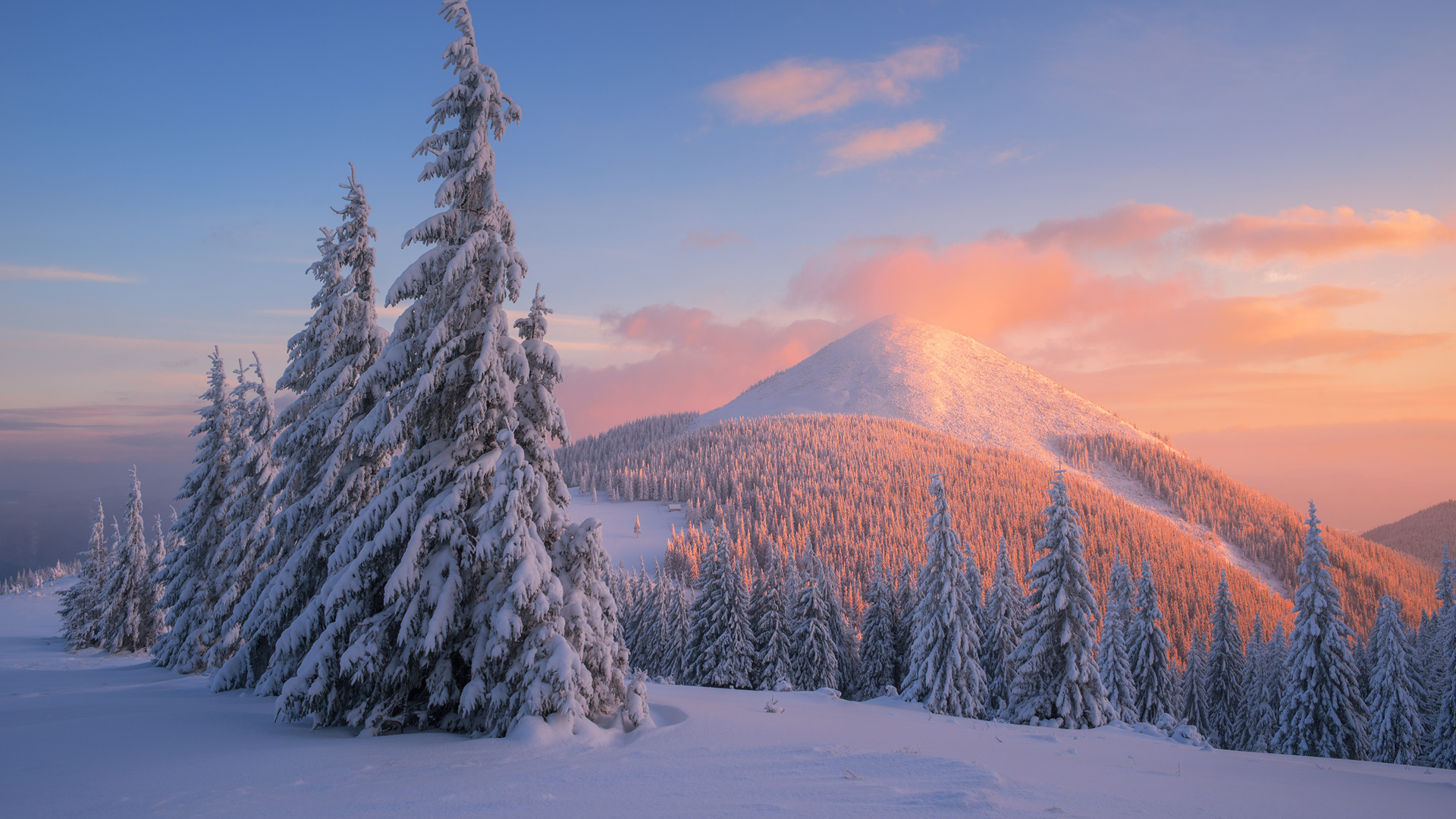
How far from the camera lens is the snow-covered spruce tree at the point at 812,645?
4744 cm

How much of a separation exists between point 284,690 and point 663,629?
49.5m

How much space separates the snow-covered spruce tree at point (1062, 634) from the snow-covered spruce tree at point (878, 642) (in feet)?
60.1

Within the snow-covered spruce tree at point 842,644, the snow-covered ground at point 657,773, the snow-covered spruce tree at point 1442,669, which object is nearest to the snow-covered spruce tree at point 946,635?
the snow-covered spruce tree at point 842,644

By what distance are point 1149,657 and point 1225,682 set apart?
14.1 metres

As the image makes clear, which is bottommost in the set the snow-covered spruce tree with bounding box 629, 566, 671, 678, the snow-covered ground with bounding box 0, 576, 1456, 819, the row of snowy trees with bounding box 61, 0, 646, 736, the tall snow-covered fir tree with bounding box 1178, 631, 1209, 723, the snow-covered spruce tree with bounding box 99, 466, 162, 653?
the tall snow-covered fir tree with bounding box 1178, 631, 1209, 723

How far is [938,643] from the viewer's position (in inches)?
1437

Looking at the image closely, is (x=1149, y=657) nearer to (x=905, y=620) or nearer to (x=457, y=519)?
(x=905, y=620)

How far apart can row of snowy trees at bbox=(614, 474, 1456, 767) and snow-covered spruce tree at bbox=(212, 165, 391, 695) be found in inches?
781

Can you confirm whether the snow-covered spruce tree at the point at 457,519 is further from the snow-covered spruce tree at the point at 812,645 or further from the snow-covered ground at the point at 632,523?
the snow-covered ground at the point at 632,523

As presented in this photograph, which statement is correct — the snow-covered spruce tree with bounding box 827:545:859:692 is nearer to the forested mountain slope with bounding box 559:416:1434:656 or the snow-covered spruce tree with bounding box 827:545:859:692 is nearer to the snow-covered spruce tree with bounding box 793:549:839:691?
the snow-covered spruce tree with bounding box 793:549:839:691

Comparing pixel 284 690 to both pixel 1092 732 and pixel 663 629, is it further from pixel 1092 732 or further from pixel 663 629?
pixel 663 629

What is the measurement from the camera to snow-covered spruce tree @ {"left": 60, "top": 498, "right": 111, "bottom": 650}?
174 ft

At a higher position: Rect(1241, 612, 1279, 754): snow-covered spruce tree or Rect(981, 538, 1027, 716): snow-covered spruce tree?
Rect(981, 538, 1027, 716): snow-covered spruce tree

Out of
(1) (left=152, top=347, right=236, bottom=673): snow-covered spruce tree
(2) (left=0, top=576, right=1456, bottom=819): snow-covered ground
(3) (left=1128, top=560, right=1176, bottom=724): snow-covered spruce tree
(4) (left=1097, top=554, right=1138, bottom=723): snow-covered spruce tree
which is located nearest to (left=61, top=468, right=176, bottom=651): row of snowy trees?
(1) (left=152, top=347, right=236, bottom=673): snow-covered spruce tree
